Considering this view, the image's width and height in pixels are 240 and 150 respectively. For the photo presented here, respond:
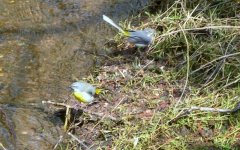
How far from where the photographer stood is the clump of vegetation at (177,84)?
3598 mm

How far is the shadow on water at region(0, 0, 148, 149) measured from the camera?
12.2 ft

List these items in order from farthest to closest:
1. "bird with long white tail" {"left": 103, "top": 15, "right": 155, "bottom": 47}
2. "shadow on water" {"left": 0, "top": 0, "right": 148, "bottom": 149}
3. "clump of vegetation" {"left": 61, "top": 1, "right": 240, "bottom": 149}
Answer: "bird with long white tail" {"left": 103, "top": 15, "right": 155, "bottom": 47}, "shadow on water" {"left": 0, "top": 0, "right": 148, "bottom": 149}, "clump of vegetation" {"left": 61, "top": 1, "right": 240, "bottom": 149}

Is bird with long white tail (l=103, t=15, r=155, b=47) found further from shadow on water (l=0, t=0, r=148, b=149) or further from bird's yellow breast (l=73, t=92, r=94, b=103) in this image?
bird's yellow breast (l=73, t=92, r=94, b=103)

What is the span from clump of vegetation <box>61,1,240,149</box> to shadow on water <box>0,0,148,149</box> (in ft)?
0.88

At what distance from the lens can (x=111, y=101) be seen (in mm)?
4016

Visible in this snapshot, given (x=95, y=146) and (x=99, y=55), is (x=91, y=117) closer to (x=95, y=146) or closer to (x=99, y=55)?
(x=95, y=146)

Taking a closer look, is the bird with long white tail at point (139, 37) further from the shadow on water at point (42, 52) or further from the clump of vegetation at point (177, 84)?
the shadow on water at point (42, 52)

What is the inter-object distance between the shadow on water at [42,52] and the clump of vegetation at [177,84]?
0.88ft

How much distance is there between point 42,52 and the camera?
452 centimetres

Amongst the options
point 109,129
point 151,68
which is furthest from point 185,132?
point 151,68

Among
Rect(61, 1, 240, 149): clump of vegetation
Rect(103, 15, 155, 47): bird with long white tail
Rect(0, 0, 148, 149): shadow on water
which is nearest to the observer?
Rect(61, 1, 240, 149): clump of vegetation

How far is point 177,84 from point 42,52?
1.29m

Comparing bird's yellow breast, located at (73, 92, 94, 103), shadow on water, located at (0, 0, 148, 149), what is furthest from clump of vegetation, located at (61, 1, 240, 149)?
shadow on water, located at (0, 0, 148, 149)

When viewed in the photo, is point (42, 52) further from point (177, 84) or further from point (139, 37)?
point (177, 84)
